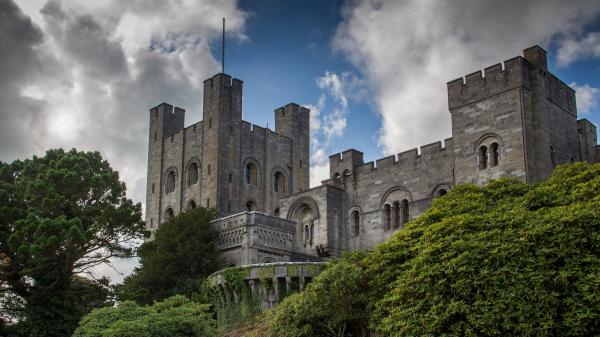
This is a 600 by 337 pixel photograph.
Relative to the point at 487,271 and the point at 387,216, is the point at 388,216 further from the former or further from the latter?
the point at 487,271

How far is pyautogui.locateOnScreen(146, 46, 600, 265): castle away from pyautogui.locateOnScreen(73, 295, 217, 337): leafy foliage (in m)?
9.31

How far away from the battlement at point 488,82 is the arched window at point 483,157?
2062mm

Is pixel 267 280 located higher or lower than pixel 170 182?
lower

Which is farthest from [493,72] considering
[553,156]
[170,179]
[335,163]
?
[170,179]

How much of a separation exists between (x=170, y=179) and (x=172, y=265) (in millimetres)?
16430

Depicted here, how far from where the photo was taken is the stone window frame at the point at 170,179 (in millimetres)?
43875

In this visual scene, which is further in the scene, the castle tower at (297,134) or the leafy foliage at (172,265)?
the castle tower at (297,134)

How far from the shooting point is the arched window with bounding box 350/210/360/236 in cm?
3512

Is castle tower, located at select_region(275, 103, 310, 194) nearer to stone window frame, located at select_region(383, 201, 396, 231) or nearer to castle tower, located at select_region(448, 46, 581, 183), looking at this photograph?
stone window frame, located at select_region(383, 201, 396, 231)

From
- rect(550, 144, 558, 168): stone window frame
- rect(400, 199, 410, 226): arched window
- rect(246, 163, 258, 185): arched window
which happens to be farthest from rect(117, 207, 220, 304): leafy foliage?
rect(550, 144, 558, 168): stone window frame

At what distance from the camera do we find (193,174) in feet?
140

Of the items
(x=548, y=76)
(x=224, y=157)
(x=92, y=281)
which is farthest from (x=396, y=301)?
(x=224, y=157)

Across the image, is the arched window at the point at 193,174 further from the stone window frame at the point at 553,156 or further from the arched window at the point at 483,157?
the stone window frame at the point at 553,156

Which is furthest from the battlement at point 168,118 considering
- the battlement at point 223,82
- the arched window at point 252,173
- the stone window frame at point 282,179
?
the stone window frame at point 282,179
